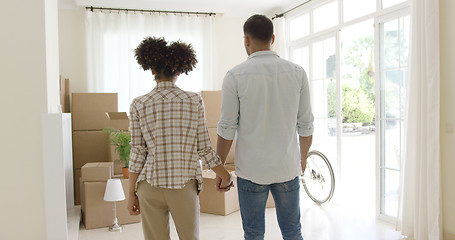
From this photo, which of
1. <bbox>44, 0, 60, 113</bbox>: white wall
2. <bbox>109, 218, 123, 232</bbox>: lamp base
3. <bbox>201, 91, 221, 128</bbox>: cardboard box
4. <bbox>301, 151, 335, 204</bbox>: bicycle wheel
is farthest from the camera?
<bbox>201, 91, 221, 128</bbox>: cardboard box

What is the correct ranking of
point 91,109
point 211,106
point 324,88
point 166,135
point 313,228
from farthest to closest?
point 211,106 → point 324,88 → point 91,109 → point 313,228 → point 166,135

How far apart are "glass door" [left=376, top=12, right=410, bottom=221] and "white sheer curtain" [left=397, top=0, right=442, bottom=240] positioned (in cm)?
38

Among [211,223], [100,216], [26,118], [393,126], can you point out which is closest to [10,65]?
[26,118]

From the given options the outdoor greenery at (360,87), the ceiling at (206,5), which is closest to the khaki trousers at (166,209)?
the ceiling at (206,5)

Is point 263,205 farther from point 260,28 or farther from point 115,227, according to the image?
point 115,227

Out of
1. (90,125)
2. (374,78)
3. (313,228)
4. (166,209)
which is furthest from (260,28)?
(90,125)

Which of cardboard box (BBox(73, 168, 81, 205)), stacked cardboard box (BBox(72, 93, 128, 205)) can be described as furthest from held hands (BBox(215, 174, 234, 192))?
cardboard box (BBox(73, 168, 81, 205))

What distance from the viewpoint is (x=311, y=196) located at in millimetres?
4641

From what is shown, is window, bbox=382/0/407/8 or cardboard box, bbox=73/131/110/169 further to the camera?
cardboard box, bbox=73/131/110/169

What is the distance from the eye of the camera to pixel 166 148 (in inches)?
62.4

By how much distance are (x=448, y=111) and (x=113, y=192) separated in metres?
2.93

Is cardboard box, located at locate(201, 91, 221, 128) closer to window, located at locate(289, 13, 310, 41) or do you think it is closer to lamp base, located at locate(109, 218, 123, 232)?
window, located at locate(289, 13, 310, 41)

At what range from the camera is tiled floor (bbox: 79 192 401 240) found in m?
3.39

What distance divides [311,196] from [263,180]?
10.4ft
